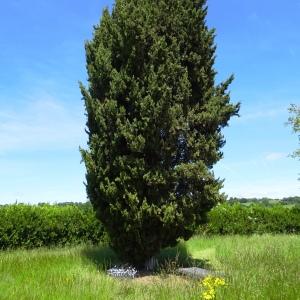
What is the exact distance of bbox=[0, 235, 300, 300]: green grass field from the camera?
794 centimetres

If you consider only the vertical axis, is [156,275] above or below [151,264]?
below

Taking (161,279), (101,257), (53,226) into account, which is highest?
(53,226)

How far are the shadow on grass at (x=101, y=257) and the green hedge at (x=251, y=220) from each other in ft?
23.1

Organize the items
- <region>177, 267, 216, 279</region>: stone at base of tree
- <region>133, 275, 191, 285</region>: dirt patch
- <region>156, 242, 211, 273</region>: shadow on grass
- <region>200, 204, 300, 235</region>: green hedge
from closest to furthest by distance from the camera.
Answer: <region>133, 275, 191, 285</region>: dirt patch < <region>177, 267, 216, 279</region>: stone at base of tree < <region>156, 242, 211, 273</region>: shadow on grass < <region>200, 204, 300, 235</region>: green hedge

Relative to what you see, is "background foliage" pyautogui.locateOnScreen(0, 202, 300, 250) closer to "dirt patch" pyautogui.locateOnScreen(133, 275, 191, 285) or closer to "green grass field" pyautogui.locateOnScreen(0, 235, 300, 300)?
"green grass field" pyautogui.locateOnScreen(0, 235, 300, 300)

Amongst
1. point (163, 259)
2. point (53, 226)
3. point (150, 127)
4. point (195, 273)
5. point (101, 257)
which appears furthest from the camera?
point (53, 226)

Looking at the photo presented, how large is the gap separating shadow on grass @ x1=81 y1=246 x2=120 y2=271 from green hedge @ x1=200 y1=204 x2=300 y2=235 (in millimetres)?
7038

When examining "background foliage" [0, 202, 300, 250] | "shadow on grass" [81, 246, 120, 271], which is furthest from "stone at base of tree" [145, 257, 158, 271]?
"background foliage" [0, 202, 300, 250]

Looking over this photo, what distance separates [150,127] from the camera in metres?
10.8

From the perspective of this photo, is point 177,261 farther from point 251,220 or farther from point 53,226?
point 251,220

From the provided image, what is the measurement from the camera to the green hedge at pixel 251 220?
20672 millimetres

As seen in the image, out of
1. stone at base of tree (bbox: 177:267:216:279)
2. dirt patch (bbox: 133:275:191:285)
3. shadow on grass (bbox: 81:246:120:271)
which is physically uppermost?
shadow on grass (bbox: 81:246:120:271)

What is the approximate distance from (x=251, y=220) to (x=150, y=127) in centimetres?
1241

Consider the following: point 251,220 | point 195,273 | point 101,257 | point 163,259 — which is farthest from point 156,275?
point 251,220
